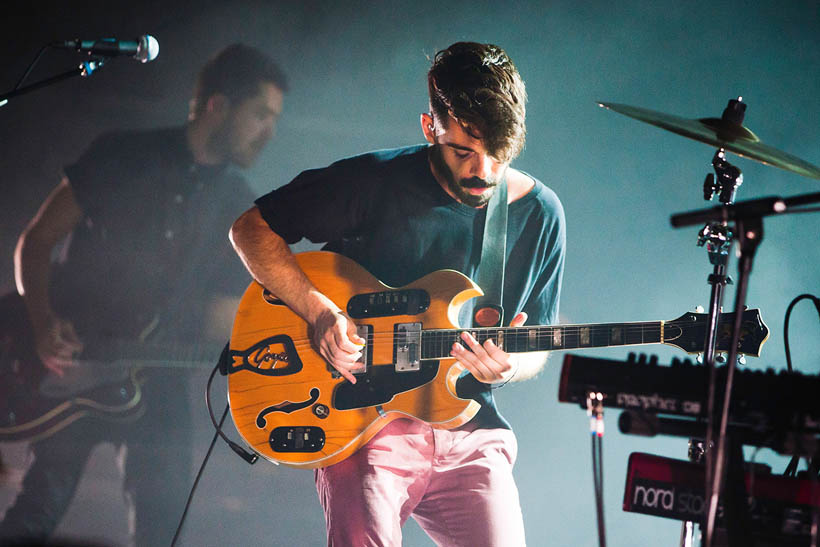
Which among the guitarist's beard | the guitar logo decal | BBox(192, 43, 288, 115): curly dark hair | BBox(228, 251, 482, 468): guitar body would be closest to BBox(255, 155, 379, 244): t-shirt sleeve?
BBox(228, 251, 482, 468): guitar body

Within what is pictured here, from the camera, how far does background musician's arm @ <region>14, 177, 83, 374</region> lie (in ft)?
10.3

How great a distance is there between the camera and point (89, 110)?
3.32 meters

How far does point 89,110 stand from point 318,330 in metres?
1.62

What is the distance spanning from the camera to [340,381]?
106 inches

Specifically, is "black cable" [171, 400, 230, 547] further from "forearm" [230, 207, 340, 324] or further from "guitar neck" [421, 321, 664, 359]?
"guitar neck" [421, 321, 664, 359]

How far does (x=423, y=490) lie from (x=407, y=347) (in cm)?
56

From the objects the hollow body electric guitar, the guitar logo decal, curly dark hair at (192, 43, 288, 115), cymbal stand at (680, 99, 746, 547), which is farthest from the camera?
curly dark hair at (192, 43, 288, 115)

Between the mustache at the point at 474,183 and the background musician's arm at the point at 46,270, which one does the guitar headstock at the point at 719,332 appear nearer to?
the mustache at the point at 474,183

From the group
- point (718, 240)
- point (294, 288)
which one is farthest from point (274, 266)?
point (718, 240)

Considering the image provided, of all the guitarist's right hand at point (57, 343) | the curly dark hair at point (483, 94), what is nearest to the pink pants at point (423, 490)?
the curly dark hair at point (483, 94)

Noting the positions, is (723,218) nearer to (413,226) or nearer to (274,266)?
(413,226)

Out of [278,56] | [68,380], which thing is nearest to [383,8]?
[278,56]

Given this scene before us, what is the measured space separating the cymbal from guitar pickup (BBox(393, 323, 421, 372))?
3.50 ft

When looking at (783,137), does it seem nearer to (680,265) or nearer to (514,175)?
(680,265)
